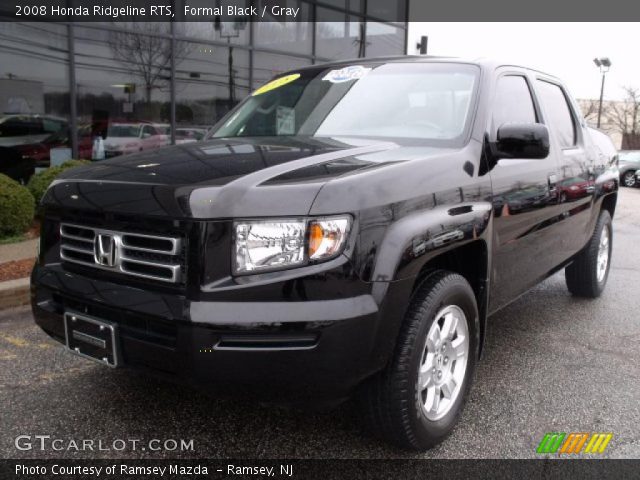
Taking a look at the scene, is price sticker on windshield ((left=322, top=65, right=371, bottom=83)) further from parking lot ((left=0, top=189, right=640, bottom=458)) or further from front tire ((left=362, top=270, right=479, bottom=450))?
parking lot ((left=0, top=189, right=640, bottom=458))

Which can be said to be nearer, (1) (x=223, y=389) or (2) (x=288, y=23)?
(1) (x=223, y=389)

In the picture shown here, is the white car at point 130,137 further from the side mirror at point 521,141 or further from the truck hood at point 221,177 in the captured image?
the side mirror at point 521,141

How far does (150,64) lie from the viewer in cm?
1102

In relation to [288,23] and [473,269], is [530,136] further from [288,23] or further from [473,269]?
[288,23]

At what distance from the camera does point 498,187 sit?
321 centimetres

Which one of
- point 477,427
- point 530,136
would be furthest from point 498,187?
point 477,427

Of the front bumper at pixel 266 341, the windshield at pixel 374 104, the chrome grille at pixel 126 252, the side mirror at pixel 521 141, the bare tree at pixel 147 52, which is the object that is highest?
the bare tree at pixel 147 52

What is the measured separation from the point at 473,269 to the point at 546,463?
0.97 m

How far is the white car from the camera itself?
10.6 metres

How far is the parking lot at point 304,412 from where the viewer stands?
9.21 ft

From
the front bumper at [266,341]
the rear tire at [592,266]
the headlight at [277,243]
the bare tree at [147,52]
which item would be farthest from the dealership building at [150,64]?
the headlight at [277,243]

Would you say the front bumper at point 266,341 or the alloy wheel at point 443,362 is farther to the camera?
the alloy wheel at point 443,362

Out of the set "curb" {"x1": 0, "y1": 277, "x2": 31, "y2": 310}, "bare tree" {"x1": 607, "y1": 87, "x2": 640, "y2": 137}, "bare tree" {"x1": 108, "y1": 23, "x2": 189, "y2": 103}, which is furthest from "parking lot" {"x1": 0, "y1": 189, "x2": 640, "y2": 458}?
"bare tree" {"x1": 607, "y1": 87, "x2": 640, "y2": 137}

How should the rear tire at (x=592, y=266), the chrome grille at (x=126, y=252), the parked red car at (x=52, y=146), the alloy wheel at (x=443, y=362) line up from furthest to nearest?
the parked red car at (x=52, y=146) → the rear tire at (x=592, y=266) → the alloy wheel at (x=443, y=362) → the chrome grille at (x=126, y=252)
